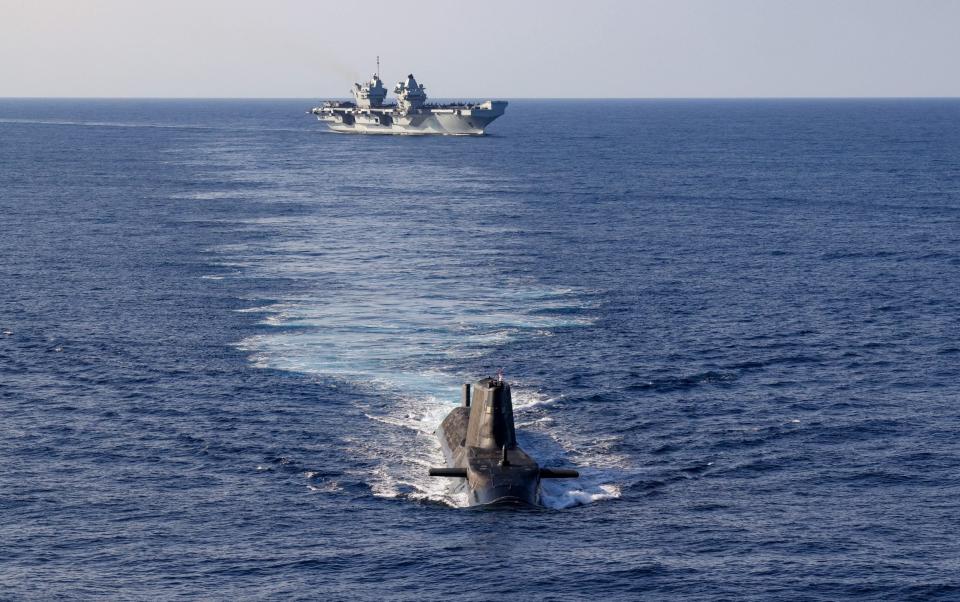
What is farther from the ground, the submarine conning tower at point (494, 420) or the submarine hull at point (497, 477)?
the submarine conning tower at point (494, 420)

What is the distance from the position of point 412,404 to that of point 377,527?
2322 centimetres

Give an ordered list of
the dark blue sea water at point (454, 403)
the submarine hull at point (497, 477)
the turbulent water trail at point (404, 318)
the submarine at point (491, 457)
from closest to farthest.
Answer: the dark blue sea water at point (454, 403), the submarine hull at point (497, 477), the submarine at point (491, 457), the turbulent water trail at point (404, 318)

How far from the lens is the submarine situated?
223 feet

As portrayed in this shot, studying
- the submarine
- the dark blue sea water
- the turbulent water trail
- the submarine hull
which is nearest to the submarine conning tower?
the submarine

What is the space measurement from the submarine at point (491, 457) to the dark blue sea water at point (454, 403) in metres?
1.38

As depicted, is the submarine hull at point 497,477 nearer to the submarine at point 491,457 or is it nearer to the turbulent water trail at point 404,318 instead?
the submarine at point 491,457

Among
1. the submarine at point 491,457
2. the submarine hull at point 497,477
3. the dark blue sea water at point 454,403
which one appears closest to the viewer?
the dark blue sea water at point 454,403

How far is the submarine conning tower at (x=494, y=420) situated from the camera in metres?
72.7

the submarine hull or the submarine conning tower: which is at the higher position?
the submarine conning tower

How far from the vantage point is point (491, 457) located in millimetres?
71500

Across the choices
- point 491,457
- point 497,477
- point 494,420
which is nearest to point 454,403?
point 494,420

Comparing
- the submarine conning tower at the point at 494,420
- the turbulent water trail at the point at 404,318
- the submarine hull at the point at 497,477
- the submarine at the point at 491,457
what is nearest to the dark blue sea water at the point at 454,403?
the turbulent water trail at the point at 404,318

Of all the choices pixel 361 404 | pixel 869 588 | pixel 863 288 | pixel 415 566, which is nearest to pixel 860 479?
pixel 869 588

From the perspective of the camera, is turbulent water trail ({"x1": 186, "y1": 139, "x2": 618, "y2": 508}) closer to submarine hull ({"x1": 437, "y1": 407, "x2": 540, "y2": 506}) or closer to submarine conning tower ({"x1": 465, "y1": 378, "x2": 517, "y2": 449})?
submarine hull ({"x1": 437, "y1": 407, "x2": 540, "y2": 506})
